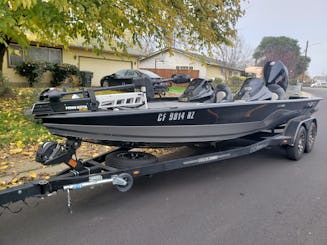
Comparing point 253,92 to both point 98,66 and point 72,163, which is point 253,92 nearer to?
point 72,163

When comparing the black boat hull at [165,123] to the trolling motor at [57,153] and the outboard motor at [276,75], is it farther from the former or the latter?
the outboard motor at [276,75]

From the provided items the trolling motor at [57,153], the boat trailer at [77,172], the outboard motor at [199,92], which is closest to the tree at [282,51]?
the outboard motor at [199,92]

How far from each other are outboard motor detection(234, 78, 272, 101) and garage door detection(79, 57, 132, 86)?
15688 millimetres

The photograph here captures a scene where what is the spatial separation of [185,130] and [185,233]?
1.48 m

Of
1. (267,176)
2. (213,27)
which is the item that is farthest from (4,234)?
(213,27)

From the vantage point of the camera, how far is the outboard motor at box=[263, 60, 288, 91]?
22.1ft

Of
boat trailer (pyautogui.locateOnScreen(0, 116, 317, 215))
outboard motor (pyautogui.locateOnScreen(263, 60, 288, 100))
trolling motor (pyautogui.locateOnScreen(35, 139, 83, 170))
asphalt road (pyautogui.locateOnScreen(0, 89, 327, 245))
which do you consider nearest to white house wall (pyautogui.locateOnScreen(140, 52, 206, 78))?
outboard motor (pyautogui.locateOnScreen(263, 60, 288, 100))

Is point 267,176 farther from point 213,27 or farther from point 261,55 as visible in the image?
point 261,55

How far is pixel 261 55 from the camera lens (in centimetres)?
6119

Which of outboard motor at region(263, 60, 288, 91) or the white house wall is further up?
the white house wall

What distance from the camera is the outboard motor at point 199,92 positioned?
5527 mm

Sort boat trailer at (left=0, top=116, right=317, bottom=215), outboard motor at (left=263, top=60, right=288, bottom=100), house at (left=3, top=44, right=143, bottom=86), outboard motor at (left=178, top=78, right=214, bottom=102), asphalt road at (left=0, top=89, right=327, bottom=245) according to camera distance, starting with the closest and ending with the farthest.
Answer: boat trailer at (left=0, top=116, right=317, bottom=215)
asphalt road at (left=0, top=89, right=327, bottom=245)
outboard motor at (left=178, top=78, right=214, bottom=102)
outboard motor at (left=263, top=60, right=288, bottom=100)
house at (left=3, top=44, right=143, bottom=86)

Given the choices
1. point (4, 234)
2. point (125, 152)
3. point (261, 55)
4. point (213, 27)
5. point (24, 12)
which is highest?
point (261, 55)

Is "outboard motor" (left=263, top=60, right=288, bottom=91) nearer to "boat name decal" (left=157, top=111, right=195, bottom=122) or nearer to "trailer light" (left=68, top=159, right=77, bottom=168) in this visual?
"boat name decal" (left=157, top=111, right=195, bottom=122)
